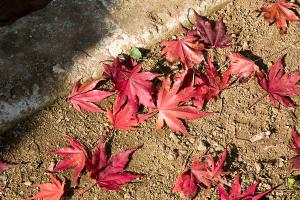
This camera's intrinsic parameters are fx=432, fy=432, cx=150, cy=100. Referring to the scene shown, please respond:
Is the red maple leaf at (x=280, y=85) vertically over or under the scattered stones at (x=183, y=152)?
over

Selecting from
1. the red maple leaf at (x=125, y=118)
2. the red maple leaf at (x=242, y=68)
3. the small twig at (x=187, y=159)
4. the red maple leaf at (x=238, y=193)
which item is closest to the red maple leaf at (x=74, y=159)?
the red maple leaf at (x=125, y=118)

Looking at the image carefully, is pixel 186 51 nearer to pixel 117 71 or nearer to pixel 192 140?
pixel 117 71

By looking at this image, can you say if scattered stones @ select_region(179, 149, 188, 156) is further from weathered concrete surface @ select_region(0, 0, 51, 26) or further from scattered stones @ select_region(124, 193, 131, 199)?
Result: weathered concrete surface @ select_region(0, 0, 51, 26)

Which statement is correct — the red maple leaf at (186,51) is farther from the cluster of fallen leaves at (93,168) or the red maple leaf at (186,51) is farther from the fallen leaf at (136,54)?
the cluster of fallen leaves at (93,168)

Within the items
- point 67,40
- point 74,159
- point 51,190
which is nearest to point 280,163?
point 74,159

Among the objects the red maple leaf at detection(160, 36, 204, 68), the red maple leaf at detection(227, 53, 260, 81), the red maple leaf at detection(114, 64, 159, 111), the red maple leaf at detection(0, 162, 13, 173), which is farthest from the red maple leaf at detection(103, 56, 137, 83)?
the red maple leaf at detection(0, 162, 13, 173)

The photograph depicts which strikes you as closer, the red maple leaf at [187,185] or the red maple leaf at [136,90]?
the red maple leaf at [187,185]

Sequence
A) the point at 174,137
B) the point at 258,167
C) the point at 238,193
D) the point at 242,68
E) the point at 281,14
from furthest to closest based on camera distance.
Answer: the point at 281,14 → the point at 242,68 → the point at 174,137 → the point at 258,167 → the point at 238,193
